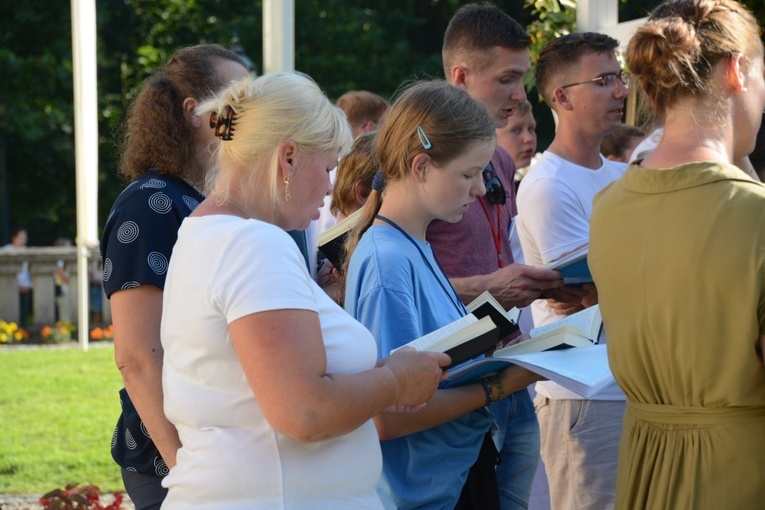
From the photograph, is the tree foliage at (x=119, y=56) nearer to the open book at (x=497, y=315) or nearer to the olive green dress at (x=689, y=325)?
the open book at (x=497, y=315)

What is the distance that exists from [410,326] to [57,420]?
268 inches

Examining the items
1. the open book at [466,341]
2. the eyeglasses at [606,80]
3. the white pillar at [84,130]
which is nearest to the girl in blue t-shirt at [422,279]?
the open book at [466,341]

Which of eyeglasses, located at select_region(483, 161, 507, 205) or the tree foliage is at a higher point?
eyeglasses, located at select_region(483, 161, 507, 205)

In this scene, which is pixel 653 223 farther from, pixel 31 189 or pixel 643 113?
pixel 31 189

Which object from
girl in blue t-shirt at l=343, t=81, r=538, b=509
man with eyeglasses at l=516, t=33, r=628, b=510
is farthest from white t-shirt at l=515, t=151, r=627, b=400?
girl in blue t-shirt at l=343, t=81, r=538, b=509

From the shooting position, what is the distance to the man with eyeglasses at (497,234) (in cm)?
312

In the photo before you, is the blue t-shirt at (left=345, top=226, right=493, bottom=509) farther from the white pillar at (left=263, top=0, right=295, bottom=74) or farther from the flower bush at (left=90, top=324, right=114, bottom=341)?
the flower bush at (left=90, top=324, right=114, bottom=341)

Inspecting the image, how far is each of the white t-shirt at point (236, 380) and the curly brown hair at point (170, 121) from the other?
0.76 meters

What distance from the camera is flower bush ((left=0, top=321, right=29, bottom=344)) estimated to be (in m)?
14.6

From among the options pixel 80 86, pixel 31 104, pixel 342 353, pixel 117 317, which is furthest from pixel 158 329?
pixel 31 104

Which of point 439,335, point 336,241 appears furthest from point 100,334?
point 439,335

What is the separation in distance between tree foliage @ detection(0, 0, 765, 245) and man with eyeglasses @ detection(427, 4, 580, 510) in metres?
19.7

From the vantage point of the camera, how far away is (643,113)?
2.62 metres

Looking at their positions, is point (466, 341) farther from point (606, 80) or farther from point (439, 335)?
point (606, 80)
